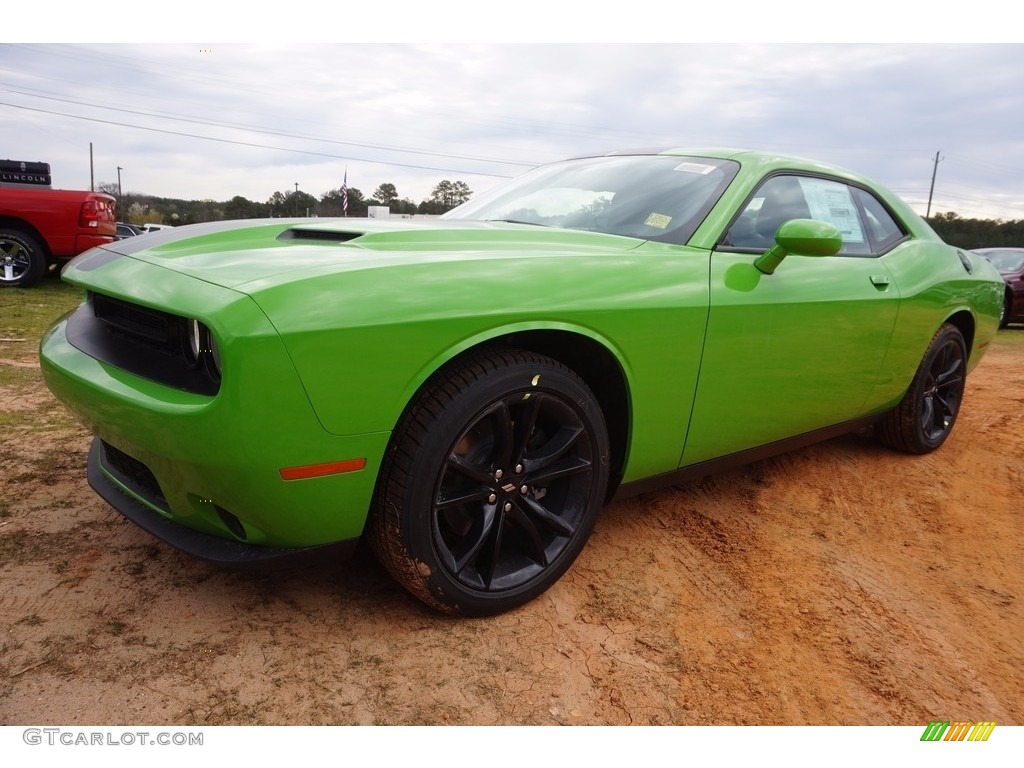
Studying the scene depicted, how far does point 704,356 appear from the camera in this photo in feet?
7.85

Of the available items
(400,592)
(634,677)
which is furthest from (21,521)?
(634,677)

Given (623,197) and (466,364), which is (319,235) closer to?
(466,364)

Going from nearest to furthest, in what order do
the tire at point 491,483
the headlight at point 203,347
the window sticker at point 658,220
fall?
the headlight at point 203,347 < the tire at point 491,483 < the window sticker at point 658,220

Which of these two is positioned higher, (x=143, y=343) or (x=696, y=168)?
(x=696, y=168)

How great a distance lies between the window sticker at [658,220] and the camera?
257cm

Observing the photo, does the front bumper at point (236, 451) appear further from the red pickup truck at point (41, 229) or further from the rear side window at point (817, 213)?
the red pickup truck at point (41, 229)

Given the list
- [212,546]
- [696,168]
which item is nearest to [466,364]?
[212,546]

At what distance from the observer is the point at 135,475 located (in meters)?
2.02

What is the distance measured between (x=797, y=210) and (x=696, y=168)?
0.51m

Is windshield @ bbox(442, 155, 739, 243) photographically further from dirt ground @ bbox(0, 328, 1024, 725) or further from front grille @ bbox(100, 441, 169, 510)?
front grille @ bbox(100, 441, 169, 510)

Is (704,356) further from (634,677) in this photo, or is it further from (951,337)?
(951,337)

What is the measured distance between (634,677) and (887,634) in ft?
2.94

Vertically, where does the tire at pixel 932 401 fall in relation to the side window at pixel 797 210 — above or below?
below

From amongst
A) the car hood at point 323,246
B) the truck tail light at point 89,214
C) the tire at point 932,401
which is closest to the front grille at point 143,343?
the car hood at point 323,246
